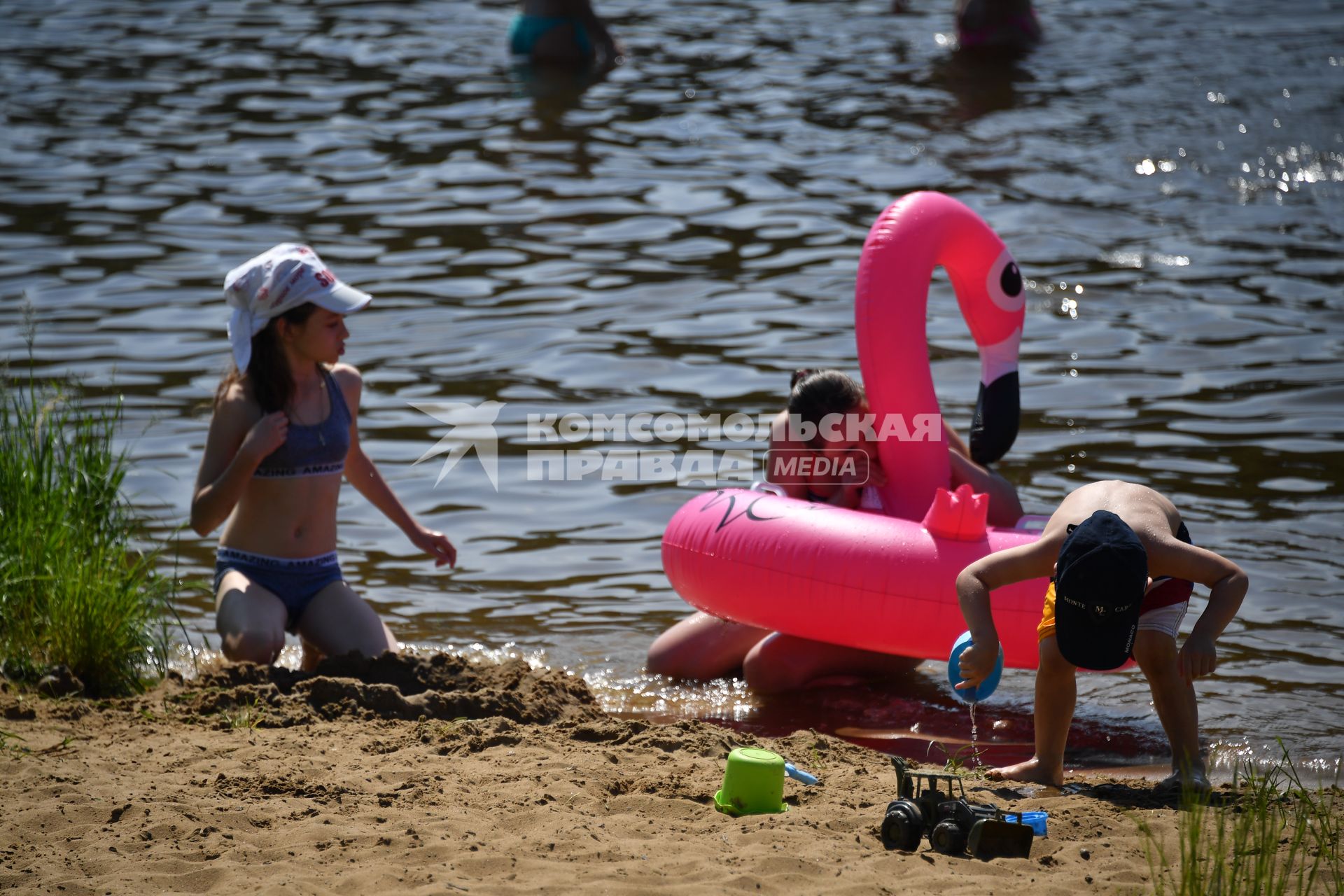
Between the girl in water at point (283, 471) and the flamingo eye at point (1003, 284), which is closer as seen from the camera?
the girl in water at point (283, 471)

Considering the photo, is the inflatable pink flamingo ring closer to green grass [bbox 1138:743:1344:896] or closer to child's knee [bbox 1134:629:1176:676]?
child's knee [bbox 1134:629:1176:676]

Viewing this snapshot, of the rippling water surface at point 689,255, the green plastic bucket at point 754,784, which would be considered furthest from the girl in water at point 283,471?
the green plastic bucket at point 754,784

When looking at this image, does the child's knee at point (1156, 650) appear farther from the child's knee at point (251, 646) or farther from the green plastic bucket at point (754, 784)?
the child's knee at point (251, 646)

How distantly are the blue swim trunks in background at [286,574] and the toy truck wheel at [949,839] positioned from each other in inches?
107

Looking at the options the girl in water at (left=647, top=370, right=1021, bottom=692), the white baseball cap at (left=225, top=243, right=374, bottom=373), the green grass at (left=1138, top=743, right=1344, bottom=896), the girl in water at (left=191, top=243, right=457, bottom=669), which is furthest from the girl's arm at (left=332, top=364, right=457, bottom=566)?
the green grass at (left=1138, top=743, right=1344, bottom=896)

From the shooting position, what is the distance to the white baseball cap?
16.4 feet

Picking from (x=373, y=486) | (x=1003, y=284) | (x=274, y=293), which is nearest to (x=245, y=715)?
(x=373, y=486)

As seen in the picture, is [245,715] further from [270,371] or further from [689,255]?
[689,255]

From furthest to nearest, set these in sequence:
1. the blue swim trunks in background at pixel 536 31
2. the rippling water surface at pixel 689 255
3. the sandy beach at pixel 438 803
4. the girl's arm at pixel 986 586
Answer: the blue swim trunks in background at pixel 536 31, the rippling water surface at pixel 689 255, the girl's arm at pixel 986 586, the sandy beach at pixel 438 803

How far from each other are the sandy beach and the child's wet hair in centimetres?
136

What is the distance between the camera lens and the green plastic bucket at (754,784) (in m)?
3.71

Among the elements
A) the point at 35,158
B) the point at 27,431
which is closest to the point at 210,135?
the point at 35,158

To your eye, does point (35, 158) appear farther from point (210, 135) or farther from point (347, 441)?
point (347, 441)

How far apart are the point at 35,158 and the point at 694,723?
1153cm
